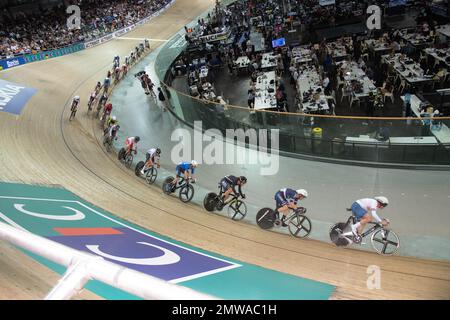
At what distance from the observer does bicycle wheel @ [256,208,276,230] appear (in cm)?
695

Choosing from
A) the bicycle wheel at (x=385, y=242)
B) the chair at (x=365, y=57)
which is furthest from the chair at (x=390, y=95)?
the bicycle wheel at (x=385, y=242)

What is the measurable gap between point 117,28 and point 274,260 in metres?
24.4

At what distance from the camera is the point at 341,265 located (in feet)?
18.8

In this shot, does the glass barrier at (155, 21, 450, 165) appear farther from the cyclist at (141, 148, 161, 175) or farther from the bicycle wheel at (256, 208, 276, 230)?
the bicycle wheel at (256, 208, 276, 230)

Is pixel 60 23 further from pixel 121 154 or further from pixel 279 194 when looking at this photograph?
pixel 279 194

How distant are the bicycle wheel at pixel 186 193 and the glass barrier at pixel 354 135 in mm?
2790

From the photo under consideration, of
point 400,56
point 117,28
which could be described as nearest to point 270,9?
point 117,28

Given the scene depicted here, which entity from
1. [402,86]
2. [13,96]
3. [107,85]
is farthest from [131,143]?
[402,86]

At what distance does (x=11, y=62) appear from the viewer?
64.3ft

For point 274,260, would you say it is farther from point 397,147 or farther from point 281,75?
point 281,75

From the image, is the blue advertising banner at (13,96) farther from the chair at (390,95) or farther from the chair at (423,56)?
the chair at (423,56)

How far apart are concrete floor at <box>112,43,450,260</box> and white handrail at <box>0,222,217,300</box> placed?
569cm

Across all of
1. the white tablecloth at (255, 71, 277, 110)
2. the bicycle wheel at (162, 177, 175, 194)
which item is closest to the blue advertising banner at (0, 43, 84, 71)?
the white tablecloth at (255, 71, 277, 110)

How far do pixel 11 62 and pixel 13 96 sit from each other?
5.71 meters
